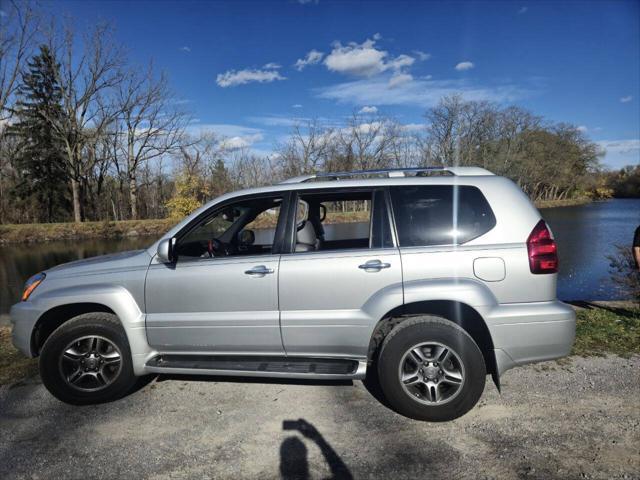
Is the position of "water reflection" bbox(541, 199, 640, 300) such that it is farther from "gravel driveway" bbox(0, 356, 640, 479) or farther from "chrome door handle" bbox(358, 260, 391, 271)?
"chrome door handle" bbox(358, 260, 391, 271)

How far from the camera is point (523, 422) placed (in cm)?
316

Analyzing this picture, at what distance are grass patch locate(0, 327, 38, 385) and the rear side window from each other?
165 inches

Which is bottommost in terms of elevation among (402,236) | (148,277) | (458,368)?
(458,368)

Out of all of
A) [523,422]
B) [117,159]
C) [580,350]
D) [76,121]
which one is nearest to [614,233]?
[580,350]

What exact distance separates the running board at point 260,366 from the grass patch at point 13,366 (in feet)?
5.87

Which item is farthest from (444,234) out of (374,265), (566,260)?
(566,260)

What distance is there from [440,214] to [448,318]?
0.88 meters

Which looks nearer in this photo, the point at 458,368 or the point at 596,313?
the point at 458,368

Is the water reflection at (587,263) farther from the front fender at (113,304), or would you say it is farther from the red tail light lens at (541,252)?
the front fender at (113,304)

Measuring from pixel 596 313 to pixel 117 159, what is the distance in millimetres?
46282

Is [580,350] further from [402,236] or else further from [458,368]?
[402,236]

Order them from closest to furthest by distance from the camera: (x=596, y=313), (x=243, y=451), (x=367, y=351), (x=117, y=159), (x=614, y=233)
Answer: (x=243, y=451) < (x=367, y=351) < (x=596, y=313) < (x=614, y=233) < (x=117, y=159)

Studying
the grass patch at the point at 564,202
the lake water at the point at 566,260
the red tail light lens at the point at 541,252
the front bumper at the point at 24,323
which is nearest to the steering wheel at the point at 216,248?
the front bumper at the point at 24,323

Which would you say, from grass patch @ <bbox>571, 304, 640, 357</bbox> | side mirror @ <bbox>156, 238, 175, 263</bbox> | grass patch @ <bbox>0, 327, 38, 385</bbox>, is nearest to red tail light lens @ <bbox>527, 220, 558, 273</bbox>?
grass patch @ <bbox>571, 304, 640, 357</bbox>
